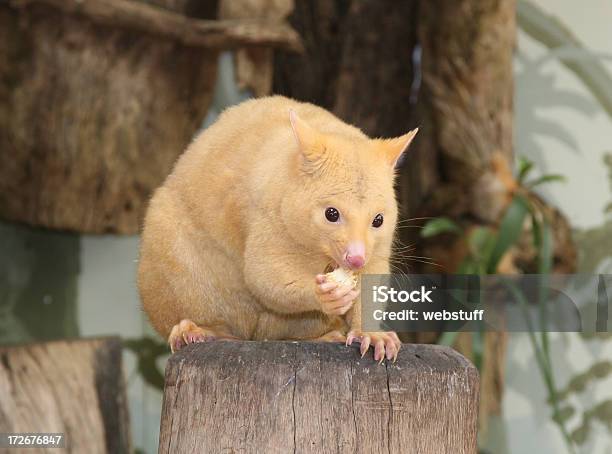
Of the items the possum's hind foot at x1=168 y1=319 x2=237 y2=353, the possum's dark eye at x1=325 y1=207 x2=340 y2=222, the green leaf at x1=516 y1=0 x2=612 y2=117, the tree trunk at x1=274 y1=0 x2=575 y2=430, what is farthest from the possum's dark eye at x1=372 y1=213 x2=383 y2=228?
the green leaf at x1=516 y1=0 x2=612 y2=117

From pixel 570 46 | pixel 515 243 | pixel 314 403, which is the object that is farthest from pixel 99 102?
pixel 314 403

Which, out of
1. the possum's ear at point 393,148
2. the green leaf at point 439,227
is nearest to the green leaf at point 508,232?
the green leaf at point 439,227

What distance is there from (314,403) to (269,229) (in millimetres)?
608

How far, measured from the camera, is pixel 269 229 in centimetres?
285

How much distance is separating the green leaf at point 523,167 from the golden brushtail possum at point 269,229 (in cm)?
237

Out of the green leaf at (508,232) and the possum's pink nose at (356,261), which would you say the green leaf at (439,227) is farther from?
the possum's pink nose at (356,261)

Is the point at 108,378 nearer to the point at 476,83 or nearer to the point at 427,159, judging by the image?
the point at 427,159

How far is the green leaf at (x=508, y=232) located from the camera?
17.1 feet

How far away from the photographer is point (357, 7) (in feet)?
19.5

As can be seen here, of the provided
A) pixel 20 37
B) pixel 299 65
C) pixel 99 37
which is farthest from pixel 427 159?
pixel 20 37

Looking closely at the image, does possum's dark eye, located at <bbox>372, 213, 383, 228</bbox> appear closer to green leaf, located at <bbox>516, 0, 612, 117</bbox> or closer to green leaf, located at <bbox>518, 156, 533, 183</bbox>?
green leaf, located at <bbox>518, 156, 533, 183</bbox>

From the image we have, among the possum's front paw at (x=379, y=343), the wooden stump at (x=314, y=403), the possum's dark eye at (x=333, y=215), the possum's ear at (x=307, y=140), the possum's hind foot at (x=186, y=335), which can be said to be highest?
the possum's ear at (x=307, y=140)

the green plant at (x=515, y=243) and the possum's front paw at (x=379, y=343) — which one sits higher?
the green plant at (x=515, y=243)

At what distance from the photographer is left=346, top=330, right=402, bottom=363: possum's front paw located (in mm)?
2566
